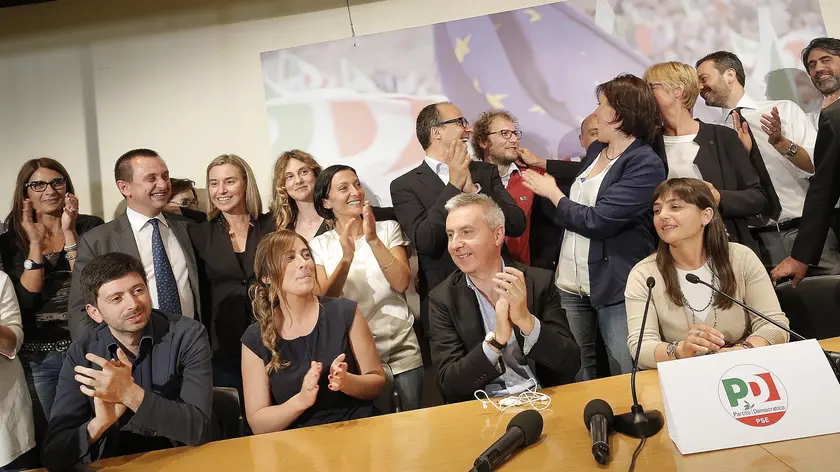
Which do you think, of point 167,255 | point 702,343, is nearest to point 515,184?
point 702,343

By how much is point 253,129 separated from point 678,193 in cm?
222

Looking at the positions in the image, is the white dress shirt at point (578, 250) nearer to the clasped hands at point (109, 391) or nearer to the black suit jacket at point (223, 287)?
the black suit jacket at point (223, 287)

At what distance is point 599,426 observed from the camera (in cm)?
177

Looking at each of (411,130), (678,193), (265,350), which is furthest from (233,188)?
(678,193)

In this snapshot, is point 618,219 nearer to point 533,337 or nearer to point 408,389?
point 533,337

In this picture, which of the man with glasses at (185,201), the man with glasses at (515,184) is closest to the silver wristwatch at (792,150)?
the man with glasses at (515,184)

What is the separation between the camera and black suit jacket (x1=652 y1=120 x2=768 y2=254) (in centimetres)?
312

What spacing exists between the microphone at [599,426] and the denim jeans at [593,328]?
1.07 meters

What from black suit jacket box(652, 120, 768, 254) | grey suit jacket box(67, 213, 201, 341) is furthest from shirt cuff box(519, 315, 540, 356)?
grey suit jacket box(67, 213, 201, 341)

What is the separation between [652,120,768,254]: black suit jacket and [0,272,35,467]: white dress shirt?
2900 mm

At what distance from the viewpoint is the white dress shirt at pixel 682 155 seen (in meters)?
3.25

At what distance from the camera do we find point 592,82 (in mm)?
3658

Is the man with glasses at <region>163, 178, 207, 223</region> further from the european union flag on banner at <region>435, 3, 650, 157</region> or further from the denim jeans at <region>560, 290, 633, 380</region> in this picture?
the denim jeans at <region>560, 290, 633, 380</region>

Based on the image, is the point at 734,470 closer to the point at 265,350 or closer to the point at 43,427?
the point at 265,350
